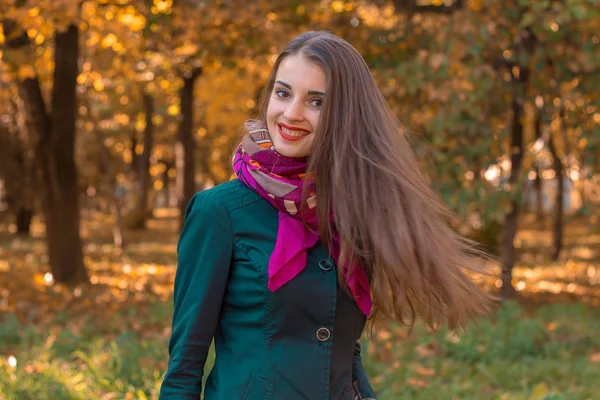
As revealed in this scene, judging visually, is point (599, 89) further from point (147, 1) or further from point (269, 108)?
point (269, 108)

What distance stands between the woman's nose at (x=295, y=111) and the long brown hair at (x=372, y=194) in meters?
0.06

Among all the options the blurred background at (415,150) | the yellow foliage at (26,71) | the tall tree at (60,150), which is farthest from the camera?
the tall tree at (60,150)

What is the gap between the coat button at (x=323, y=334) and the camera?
221 cm

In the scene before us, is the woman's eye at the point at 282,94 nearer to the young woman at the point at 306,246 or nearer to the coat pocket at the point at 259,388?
the young woman at the point at 306,246

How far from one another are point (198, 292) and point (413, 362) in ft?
16.4

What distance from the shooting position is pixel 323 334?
7.25ft

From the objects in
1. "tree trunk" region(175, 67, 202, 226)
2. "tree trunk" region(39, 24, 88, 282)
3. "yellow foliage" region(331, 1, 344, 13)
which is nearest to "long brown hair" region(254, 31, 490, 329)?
"yellow foliage" region(331, 1, 344, 13)

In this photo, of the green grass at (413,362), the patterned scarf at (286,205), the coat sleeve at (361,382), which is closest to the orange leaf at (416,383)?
the green grass at (413,362)

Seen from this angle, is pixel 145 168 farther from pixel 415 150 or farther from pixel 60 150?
pixel 415 150

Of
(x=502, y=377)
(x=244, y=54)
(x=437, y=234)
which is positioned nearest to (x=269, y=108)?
(x=437, y=234)

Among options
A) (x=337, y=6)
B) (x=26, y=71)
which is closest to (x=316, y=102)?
(x=26, y=71)

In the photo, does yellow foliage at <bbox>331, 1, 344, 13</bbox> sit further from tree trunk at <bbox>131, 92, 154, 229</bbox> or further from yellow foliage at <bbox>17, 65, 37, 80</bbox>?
tree trunk at <bbox>131, 92, 154, 229</bbox>

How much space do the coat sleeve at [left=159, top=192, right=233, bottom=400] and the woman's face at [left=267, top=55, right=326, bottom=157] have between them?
300mm

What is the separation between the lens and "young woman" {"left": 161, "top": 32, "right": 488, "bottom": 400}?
2162 millimetres
